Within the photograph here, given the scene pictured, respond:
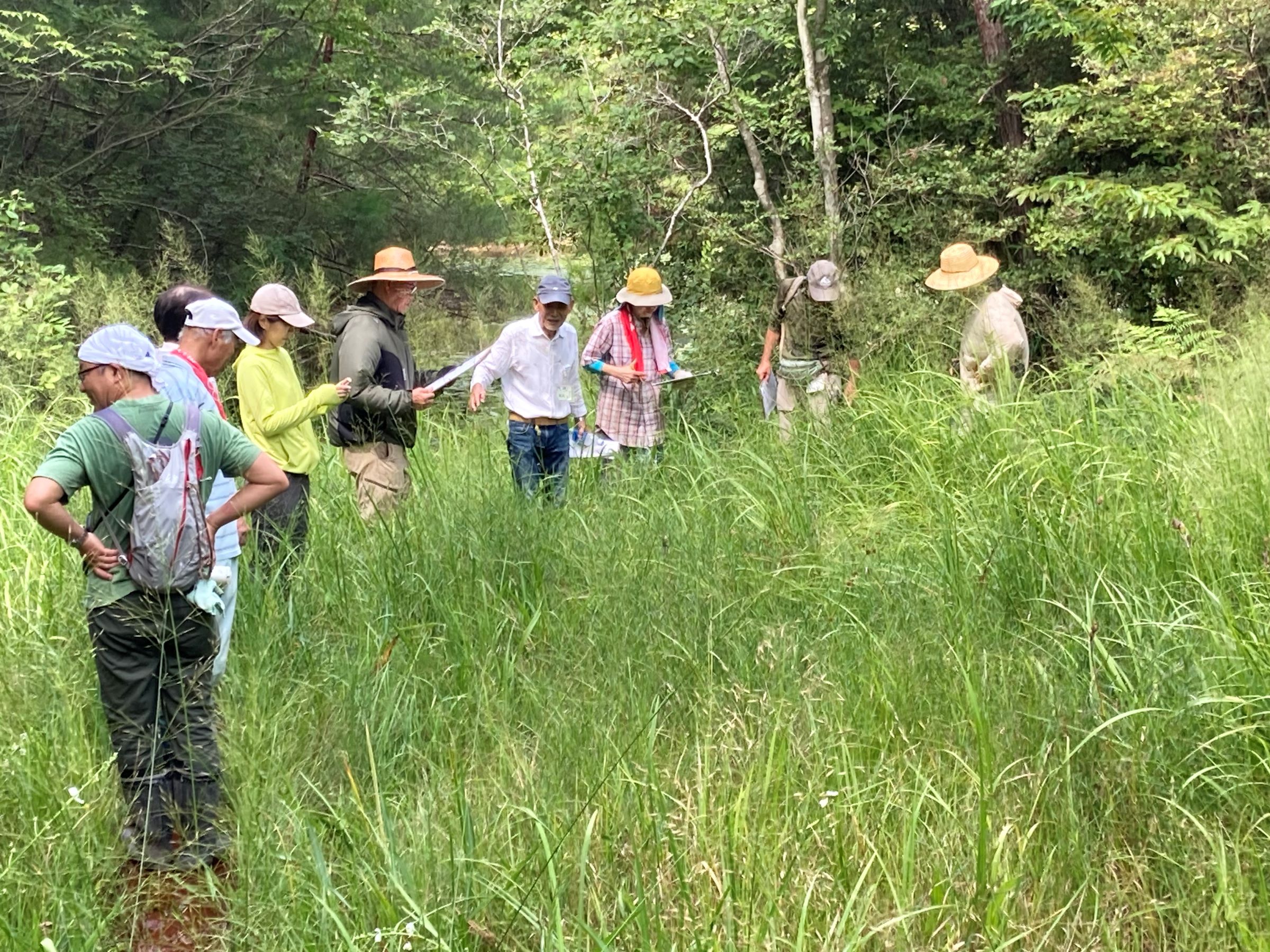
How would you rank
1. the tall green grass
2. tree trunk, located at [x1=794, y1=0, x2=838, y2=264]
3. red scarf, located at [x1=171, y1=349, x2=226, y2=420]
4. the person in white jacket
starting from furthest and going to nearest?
tree trunk, located at [x1=794, y1=0, x2=838, y2=264]
the person in white jacket
red scarf, located at [x1=171, y1=349, x2=226, y2=420]
the tall green grass

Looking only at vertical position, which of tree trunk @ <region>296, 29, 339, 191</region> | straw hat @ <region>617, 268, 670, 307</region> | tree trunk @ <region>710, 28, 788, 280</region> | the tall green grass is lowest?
the tall green grass

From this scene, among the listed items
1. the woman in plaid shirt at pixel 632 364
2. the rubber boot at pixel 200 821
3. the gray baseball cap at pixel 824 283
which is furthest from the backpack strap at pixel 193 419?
the gray baseball cap at pixel 824 283

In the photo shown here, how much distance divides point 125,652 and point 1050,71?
8.89 metres

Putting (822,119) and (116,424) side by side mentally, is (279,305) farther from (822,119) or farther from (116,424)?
(822,119)

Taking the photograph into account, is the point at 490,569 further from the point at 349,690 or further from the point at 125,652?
the point at 125,652

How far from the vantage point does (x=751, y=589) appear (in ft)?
13.0

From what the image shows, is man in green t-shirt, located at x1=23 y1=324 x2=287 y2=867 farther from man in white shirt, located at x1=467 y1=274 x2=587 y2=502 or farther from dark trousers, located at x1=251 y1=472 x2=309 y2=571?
man in white shirt, located at x1=467 y1=274 x2=587 y2=502

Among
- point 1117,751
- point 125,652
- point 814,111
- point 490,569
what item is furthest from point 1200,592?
point 814,111

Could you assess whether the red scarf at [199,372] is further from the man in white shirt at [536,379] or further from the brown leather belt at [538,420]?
the brown leather belt at [538,420]

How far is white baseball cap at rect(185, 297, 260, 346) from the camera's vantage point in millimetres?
3330

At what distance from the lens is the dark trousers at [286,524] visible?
416cm

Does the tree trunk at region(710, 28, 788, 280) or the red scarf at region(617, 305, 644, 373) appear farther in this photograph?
the tree trunk at region(710, 28, 788, 280)

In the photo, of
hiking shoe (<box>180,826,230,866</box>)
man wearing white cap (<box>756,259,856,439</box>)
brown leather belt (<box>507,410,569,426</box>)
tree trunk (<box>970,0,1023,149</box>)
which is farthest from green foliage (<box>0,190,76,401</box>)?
tree trunk (<box>970,0,1023,149</box>)

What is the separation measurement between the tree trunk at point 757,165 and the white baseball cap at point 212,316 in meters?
5.10
